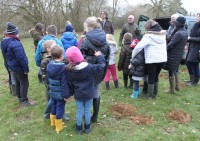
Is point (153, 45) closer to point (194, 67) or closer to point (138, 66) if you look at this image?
point (138, 66)

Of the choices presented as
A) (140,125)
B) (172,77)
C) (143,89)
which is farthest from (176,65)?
(140,125)

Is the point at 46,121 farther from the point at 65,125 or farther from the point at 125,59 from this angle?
the point at 125,59

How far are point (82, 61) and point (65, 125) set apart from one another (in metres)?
1.53

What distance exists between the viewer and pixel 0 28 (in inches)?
988

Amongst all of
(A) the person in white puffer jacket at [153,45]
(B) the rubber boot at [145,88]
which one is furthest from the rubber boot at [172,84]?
(A) the person in white puffer jacket at [153,45]

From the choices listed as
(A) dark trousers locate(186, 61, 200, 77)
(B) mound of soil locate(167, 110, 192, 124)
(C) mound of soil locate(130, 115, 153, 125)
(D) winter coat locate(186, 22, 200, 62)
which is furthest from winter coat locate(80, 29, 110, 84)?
(A) dark trousers locate(186, 61, 200, 77)

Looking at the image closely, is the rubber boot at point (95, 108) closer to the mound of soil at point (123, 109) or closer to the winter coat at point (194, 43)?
the mound of soil at point (123, 109)

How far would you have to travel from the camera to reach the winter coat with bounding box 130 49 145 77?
19.1 ft

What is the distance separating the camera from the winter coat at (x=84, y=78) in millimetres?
4109

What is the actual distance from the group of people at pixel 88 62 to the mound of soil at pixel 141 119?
849 millimetres

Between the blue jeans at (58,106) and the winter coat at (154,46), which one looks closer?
the blue jeans at (58,106)

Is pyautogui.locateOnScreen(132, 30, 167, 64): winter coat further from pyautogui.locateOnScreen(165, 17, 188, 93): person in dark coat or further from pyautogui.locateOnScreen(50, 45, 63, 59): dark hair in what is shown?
pyautogui.locateOnScreen(50, 45, 63, 59): dark hair

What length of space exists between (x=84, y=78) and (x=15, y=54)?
2.15 metres

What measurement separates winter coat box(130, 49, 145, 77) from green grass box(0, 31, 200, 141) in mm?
717
